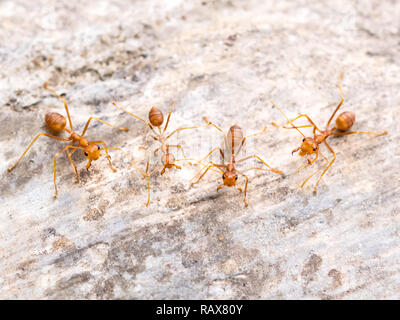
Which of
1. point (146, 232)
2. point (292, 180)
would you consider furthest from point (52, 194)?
point (292, 180)

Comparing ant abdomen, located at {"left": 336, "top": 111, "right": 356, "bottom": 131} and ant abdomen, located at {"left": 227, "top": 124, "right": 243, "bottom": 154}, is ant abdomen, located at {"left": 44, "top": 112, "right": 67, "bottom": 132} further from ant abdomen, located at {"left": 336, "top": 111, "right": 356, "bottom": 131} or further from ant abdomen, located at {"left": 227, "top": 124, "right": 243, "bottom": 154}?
ant abdomen, located at {"left": 336, "top": 111, "right": 356, "bottom": 131}

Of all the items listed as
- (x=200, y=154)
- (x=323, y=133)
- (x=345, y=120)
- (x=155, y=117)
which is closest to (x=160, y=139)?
(x=155, y=117)

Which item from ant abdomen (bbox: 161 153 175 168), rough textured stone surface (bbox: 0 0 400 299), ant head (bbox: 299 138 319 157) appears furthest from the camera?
ant head (bbox: 299 138 319 157)

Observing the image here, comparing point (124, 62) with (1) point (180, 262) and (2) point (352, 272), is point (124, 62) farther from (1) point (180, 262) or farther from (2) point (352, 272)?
(2) point (352, 272)

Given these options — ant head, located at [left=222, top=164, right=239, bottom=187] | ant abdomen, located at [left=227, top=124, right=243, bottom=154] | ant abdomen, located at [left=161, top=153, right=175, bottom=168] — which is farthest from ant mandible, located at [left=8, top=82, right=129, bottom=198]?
ant abdomen, located at [left=227, top=124, right=243, bottom=154]

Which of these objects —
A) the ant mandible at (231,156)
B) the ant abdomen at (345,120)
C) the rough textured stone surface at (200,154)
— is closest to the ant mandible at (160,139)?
the rough textured stone surface at (200,154)
